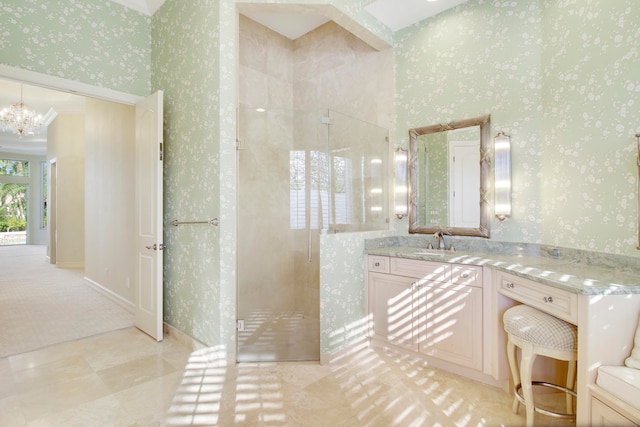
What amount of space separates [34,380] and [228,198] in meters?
1.79

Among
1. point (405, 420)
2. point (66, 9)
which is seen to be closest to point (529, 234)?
point (405, 420)

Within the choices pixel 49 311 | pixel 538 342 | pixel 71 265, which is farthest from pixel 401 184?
pixel 71 265

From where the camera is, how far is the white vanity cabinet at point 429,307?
2.34 meters

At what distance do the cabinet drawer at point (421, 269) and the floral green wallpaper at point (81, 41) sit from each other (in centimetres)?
290

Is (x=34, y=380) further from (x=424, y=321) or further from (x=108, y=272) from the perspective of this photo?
(x=424, y=321)

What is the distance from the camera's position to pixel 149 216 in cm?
312

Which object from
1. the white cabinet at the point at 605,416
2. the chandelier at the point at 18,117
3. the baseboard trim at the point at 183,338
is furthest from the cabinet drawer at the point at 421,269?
the chandelier at the point at 18,117

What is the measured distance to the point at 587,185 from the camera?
2271mm

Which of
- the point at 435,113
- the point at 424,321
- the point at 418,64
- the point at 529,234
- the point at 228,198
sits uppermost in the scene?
the point at 418,64

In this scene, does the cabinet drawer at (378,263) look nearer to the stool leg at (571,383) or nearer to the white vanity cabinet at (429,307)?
the white vanity cabinet at (429,307)

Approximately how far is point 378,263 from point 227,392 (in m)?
1.47

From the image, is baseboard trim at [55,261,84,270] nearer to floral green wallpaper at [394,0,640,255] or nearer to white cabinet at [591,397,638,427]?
floral green wallpaper at [394,0,640,255]

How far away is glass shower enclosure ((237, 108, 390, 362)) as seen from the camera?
2.79 m

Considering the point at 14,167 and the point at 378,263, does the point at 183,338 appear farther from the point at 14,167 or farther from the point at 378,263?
the point at 14,167
